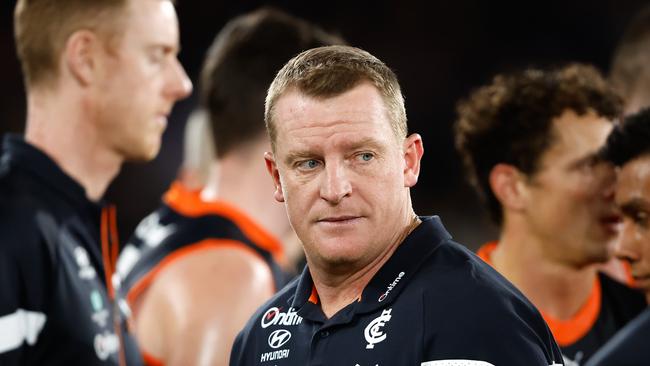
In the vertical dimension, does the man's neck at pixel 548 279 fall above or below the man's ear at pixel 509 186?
below

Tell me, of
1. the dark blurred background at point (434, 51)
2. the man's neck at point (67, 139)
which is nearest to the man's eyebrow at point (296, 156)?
the man's neck at point (67, 139)

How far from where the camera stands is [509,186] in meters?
3.66

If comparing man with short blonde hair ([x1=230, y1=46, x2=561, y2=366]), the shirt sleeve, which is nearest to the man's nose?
man with short blonde hair ([x1=230, y1=46, x2=561, y2=366])

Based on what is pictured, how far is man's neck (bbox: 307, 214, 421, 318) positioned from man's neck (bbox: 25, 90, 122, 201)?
4.26 feet

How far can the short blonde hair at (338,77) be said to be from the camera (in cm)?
220

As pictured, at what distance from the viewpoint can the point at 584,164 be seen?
343cm

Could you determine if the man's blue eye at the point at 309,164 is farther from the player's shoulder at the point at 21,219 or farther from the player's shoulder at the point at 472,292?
the player's shoulder at the point at 21,219

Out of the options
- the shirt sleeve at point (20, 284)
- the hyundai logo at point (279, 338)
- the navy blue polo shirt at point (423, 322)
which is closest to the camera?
the navy blue polo shirt at point (423, 322)

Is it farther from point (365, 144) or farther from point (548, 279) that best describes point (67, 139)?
point (548, 279)

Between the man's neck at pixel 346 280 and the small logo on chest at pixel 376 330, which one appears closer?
the small logo on chest at pixel 376 330

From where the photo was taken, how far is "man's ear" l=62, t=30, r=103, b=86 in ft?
11.3

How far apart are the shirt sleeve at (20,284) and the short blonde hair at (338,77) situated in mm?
1103

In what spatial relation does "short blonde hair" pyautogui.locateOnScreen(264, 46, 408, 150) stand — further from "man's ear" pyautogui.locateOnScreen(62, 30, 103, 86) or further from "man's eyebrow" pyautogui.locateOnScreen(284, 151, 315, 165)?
→ "man's ear" pyautogui.locateOnScreen(62, 30, 103, 86)

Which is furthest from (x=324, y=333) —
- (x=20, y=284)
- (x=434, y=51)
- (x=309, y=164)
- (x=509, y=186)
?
(x=434, y=51)
